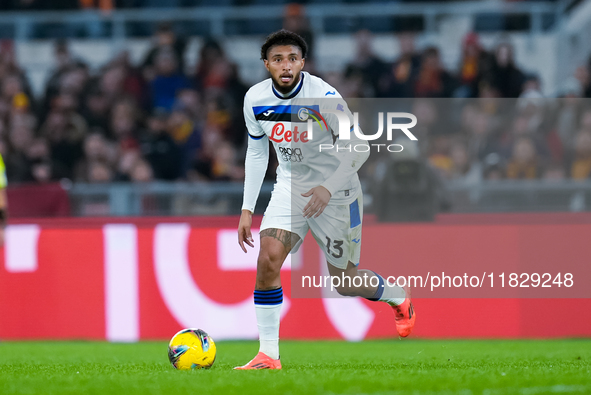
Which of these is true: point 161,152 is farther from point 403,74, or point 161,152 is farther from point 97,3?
point 97,3

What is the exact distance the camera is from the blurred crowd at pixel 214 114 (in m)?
8.27

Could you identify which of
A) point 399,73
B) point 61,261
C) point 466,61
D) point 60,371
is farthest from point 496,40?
point 60,371

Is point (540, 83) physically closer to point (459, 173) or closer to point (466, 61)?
point (466, 61)

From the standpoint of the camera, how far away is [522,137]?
8.24m

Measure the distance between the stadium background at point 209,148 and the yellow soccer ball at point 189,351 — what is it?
3.11m

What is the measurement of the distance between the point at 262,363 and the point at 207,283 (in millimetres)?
3366

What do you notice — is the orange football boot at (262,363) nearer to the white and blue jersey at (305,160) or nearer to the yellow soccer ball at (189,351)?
the yellow soccer ball at (189,351)

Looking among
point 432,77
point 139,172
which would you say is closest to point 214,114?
point 139,172

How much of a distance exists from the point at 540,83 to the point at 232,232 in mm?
4892

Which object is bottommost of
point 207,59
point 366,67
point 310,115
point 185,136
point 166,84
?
point 185,136

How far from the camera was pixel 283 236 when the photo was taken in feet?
17.4

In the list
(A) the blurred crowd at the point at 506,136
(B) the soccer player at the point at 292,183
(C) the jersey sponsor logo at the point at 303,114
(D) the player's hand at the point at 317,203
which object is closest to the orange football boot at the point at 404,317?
(B) the soccer player at the point at 292,183

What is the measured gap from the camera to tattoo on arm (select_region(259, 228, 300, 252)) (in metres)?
5.29

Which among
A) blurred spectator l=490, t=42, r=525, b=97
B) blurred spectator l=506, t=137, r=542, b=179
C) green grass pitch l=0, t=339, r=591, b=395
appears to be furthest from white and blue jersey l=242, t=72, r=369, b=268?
blurred spectator l=490, t=42, r=525, b=97
